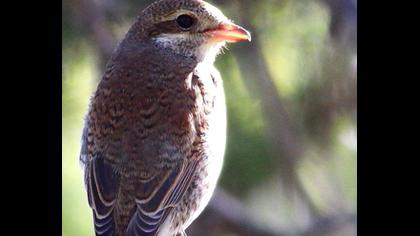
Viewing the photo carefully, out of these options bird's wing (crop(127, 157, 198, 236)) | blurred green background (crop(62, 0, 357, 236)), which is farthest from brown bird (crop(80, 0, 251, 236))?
blurred green background (crop(62, 0, 357, 236))

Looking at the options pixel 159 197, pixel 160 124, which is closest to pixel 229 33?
pixel 160 124

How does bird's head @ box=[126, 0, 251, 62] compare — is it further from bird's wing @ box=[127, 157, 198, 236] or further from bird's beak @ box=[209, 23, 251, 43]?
bird's wing @ box=[127, 157, 198, 236]

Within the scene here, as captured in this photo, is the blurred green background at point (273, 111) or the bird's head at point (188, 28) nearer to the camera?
the bird's head at point (188, 28)

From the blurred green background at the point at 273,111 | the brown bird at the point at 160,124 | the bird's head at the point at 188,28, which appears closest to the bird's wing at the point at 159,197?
the brown bird at the point at 160,124

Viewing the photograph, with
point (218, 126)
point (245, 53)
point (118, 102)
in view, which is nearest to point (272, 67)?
point (245, 53)

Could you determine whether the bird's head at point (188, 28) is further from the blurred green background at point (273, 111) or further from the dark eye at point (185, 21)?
the blurred green background at point (273, 111)
